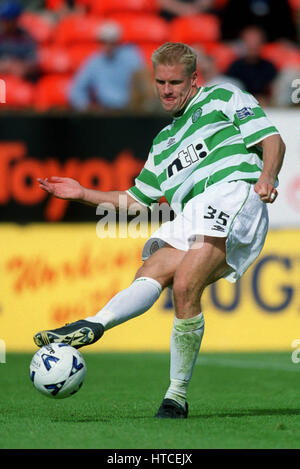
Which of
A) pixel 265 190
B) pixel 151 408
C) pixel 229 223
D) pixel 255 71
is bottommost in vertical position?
pixel 151 408

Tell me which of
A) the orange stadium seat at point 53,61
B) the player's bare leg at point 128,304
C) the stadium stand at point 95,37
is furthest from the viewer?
the orange stadium seat at point 53,61

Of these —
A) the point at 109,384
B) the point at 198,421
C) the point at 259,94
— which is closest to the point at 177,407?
the point at 198,421

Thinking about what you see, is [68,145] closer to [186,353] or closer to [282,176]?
[282,176]

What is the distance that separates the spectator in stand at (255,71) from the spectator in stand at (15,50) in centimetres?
274

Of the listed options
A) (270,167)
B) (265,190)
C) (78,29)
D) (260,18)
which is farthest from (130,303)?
(260,18)

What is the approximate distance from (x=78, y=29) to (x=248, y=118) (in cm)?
886

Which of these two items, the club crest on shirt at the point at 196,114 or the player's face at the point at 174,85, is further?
the club crest on shirt at the point at 196,114

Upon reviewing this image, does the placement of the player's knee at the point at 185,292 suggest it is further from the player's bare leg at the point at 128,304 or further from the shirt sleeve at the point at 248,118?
the shirt sleeve at the point at 248,118

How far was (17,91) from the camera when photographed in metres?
13.0

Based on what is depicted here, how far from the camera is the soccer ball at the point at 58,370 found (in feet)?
17.0

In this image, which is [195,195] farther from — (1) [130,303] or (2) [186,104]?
(1) [130,303]

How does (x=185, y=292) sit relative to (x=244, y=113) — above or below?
below

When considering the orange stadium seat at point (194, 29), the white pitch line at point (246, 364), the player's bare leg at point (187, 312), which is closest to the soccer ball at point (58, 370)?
the player's bare leg at point (187, 312)

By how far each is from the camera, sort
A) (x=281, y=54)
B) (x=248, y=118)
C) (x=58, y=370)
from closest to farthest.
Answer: (x=58, y=370) → (x=248, y=118) → (x=281, y=54)
